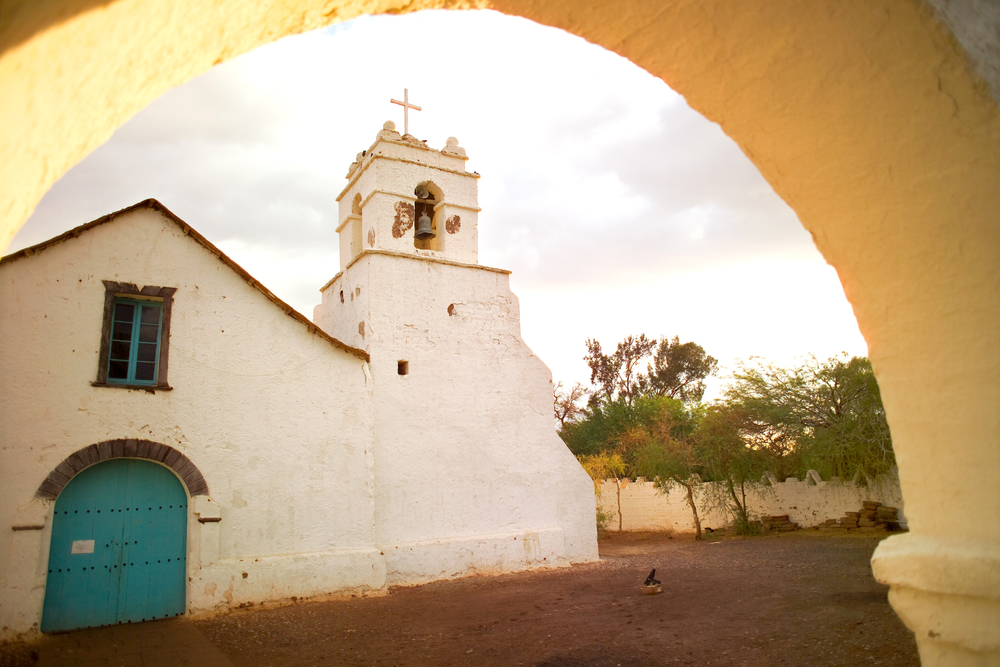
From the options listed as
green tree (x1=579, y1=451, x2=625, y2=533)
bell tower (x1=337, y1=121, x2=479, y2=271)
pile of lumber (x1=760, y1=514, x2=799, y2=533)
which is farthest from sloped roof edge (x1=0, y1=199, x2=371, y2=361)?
green tree (x1=579, y1=451, x2=625, y2=533)

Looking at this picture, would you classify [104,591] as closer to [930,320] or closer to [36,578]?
[36,578]

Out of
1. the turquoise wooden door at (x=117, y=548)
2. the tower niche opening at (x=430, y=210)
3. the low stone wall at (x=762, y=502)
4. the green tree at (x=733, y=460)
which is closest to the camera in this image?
the turquoise wooden door at (x=117, y=548)

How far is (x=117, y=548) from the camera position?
25.9ft

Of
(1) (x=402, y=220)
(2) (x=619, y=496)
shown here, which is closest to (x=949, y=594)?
(1) (x=402, y=220)

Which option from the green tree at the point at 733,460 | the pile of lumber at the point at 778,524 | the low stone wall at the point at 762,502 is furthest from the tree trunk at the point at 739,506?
the pile of lumber at the point at 778,524

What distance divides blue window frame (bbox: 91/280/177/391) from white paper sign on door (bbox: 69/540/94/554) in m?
1.96

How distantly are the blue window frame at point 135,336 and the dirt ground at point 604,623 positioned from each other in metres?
3.37

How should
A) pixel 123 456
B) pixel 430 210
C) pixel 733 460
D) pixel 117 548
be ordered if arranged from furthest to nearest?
pixel 733 460
pixel 430 210
pixel 123 456
pixel 117 548

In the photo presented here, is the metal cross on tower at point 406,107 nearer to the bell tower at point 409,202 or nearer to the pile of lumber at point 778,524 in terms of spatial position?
the bell tower at point 409,202

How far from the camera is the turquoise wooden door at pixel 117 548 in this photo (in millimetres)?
7492

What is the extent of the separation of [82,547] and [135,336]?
277 cm

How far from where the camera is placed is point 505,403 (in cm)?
1216

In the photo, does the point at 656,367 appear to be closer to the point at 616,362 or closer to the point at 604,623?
the point at 616,362

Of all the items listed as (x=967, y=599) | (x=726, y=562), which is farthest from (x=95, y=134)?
(x=726, y=562)
